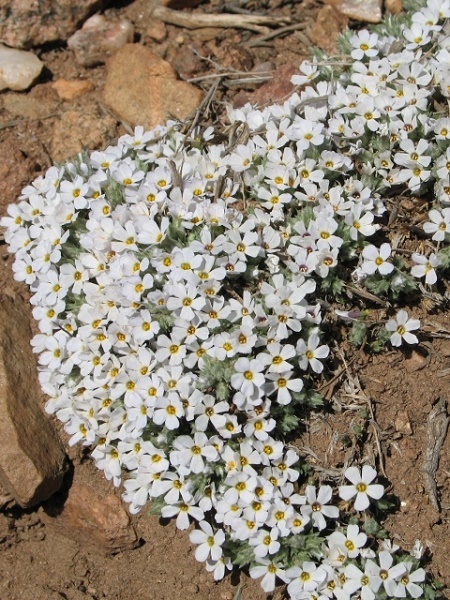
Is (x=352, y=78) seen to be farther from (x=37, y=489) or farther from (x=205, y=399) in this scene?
(x=37, y=489)

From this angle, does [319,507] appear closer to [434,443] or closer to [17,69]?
[434,443]

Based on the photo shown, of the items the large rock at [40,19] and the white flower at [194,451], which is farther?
the large rock at [40,19]

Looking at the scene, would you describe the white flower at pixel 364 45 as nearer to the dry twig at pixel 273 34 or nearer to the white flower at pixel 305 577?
the dry twig at pixel 273 34

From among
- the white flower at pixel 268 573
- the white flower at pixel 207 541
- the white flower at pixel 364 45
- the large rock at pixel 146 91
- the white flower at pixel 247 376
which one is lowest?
the white flower at pixel 268 573

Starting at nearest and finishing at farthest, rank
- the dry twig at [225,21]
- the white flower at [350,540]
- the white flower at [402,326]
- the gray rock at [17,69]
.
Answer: the white flower at [350,540], the white flower at [402,326], the gray rock at [17,69], the dry twig at [225,21]

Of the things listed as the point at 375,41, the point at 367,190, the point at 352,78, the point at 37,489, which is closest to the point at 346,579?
the point at 37,489

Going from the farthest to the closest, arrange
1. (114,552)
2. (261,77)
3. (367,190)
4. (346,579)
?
(261,77)
(114,552)
(367,190)
(346,579)

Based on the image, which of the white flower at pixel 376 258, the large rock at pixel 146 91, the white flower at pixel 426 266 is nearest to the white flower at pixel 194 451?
the white flower at pixel 376 258
